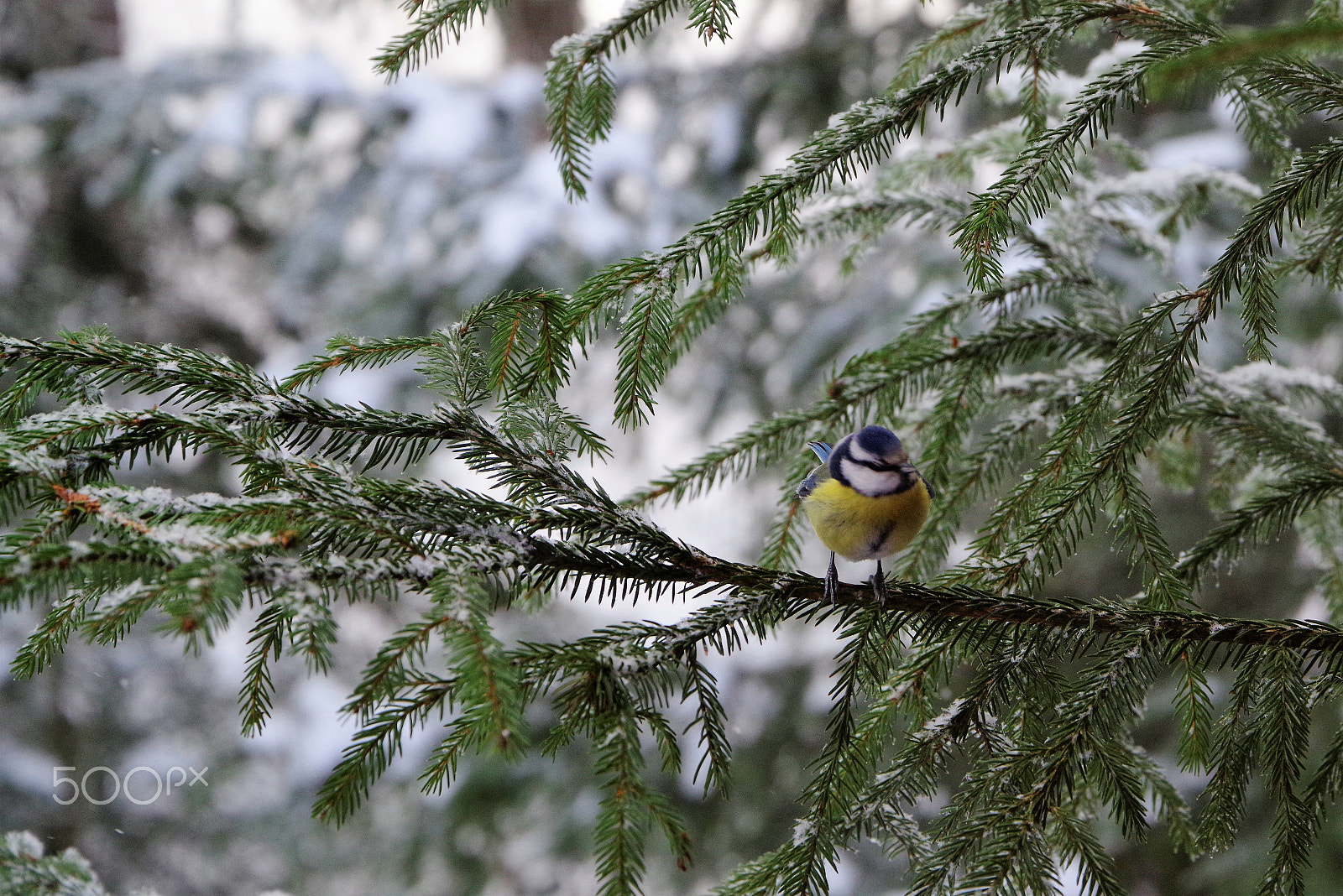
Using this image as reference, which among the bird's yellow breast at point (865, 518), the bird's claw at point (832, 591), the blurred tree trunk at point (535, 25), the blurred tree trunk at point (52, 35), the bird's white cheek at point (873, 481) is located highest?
the blurred tree trunk at point (52, 35)

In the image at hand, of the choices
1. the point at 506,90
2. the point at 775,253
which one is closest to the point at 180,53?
the point at 506,90

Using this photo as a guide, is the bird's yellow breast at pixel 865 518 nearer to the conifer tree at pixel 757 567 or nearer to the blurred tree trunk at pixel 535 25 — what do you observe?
the conifer tree at pixel 757 567

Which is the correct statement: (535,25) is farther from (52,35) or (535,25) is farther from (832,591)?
(832,591)

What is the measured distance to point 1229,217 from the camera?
4.19m

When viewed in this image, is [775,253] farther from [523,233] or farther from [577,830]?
[577,830]

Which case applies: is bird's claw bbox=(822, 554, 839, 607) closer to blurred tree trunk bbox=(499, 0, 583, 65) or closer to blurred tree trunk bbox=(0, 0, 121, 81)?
blurred tree trunk bbox=(499, 0, 583, 65)

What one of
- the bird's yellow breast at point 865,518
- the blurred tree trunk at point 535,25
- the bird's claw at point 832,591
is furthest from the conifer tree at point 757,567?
the blurred tree trunk at point 535,25

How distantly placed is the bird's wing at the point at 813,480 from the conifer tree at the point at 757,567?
16 cm

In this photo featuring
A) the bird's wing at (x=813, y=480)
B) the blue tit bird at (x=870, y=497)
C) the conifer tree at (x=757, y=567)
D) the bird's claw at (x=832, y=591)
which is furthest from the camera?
the bird's wing at (x=813, y=480)

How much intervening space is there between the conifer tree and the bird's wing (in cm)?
16

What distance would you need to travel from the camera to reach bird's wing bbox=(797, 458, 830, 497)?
1.71 metres

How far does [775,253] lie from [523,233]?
3.10m

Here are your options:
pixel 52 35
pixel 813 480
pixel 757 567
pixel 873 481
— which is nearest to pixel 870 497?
pixel 873 481

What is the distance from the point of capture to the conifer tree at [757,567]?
3.19 feet
